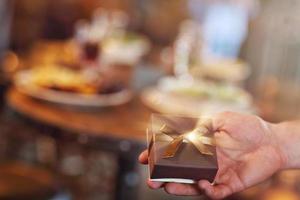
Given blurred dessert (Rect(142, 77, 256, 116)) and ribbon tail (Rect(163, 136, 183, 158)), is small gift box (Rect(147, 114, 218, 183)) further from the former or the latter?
blurred dessert (Rect(142, 77, 256, 116))

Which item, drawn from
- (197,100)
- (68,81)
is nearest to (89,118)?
(68,81)

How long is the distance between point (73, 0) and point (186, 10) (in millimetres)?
1126

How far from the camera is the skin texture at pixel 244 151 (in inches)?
39.9

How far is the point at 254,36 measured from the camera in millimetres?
5203

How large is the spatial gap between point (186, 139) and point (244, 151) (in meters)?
0.21

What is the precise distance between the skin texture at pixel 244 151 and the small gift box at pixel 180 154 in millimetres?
102

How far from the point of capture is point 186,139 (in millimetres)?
892

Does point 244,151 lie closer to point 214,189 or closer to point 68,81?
point 214,189

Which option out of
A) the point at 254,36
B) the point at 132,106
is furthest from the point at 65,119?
the point at 254,36

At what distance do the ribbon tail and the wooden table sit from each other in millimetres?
843

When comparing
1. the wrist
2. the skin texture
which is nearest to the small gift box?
the skin texture

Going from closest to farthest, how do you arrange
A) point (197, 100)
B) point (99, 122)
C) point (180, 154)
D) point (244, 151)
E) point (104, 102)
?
point (180, 154) → point (244, 151) → point (99, 122) → point (104, 102) → point (197, 100)

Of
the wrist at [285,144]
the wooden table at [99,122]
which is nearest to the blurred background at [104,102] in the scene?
the wooden table at [99,122]

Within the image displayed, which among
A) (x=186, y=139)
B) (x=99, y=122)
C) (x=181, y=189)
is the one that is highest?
(x=186, y=139)
